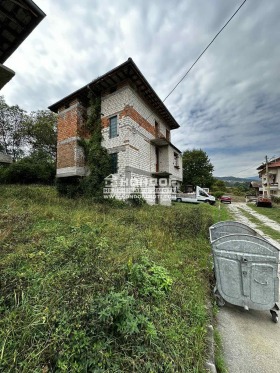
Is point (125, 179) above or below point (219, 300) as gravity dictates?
above

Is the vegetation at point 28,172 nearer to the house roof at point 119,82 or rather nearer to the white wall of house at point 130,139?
the house roof at point 119,82

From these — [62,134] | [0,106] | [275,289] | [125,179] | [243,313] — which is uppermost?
[0,106]

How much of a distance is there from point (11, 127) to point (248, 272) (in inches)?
1220

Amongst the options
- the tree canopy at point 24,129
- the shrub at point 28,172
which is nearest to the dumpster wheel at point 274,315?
the shrub at point 28,172

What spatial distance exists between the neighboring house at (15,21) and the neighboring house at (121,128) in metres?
7.23

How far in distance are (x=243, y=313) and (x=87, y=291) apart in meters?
2.78

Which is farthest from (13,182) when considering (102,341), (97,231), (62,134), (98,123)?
(102,341)

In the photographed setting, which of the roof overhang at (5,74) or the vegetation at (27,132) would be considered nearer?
the roof overhang at (5,74)

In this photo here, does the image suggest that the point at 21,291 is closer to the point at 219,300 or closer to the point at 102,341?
the point at 102,341

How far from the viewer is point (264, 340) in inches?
95.7

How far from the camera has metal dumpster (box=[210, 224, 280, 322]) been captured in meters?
2.77

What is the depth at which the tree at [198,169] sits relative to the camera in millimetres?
39438

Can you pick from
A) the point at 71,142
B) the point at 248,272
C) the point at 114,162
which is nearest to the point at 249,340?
the point at 248,272

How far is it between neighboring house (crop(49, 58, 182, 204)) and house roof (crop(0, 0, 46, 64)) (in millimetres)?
7234
